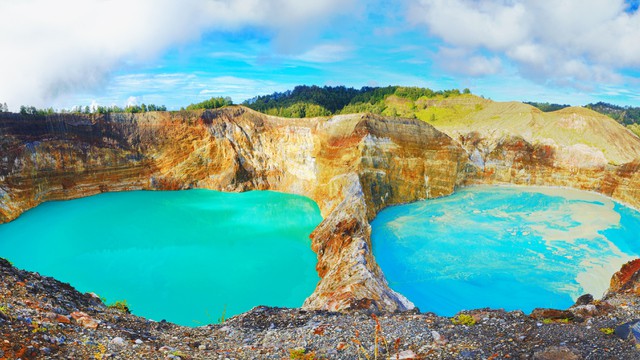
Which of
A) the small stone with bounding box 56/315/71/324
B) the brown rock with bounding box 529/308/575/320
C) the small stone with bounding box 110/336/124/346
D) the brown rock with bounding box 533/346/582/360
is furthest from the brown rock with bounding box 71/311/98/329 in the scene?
the brown rock with bounding box 529/308/575/320

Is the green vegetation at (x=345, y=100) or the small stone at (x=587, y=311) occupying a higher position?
the green vegetation at (x=345, y=100)

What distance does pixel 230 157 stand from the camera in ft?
138

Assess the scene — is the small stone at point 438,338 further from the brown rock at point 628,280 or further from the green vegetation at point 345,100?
the green vegetation at point 345,100

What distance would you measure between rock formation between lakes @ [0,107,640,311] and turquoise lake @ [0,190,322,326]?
2.77 metres

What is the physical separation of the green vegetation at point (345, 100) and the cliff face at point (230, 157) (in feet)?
40.0

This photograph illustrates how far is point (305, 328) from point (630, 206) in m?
42.1

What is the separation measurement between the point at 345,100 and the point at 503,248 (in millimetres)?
47553

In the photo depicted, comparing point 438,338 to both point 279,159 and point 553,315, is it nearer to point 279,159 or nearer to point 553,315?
point 553,315

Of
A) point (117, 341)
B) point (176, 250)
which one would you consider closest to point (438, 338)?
point (117, 341)

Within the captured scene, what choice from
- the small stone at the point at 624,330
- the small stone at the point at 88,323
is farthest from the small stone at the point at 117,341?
the small stone at the point at 624,330

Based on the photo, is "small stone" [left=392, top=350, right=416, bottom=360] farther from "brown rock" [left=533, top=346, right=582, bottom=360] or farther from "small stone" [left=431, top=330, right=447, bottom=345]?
"brown rock" [left=533, top=346, right=582, bottom=360]

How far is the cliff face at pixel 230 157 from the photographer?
1355 inches

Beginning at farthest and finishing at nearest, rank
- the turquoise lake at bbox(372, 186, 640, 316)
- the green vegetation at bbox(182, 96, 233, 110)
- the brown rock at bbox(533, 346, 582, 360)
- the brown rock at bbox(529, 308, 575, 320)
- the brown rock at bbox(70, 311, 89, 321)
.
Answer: the green vegetation at bbox(182, 96, 233, 110) → the turquoise lake at bbox(372, 186, 640, 316) → the brown rock at bbox(529, 308, 575, 320) → the brown rock at bbox(70, 311, 89, 321) → the brown rock at bbox(533, 346, 582, 360)

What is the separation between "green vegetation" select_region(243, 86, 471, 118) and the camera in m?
56.2
